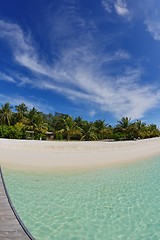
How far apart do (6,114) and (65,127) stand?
11.1 metres

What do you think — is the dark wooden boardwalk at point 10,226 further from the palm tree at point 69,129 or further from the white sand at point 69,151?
the palm tree at point 69,129

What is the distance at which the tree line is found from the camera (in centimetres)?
3466

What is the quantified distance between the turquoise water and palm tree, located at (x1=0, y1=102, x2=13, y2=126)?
1203 inches

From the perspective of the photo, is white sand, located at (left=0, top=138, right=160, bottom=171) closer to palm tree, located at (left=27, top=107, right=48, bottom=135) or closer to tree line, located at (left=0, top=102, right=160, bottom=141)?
tree line, located at (left=0, top=102, right=160, bottom=141)

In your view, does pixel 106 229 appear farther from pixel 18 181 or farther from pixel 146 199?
pixel 18 181

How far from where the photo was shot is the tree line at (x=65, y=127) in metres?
34.7

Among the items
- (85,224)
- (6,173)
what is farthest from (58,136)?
(85,224)

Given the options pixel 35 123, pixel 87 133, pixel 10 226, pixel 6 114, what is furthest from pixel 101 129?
pixel 10 226

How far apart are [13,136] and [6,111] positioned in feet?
40.8

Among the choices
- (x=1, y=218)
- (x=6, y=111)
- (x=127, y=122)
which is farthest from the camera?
(x=127, y=122)

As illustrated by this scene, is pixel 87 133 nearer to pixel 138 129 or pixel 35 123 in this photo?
pixel 35 123

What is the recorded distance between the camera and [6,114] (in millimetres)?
39750

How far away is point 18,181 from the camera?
951 cm

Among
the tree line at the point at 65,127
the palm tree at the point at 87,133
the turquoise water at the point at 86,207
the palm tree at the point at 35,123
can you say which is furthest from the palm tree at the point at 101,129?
the turquoise water at the point at 86,207
